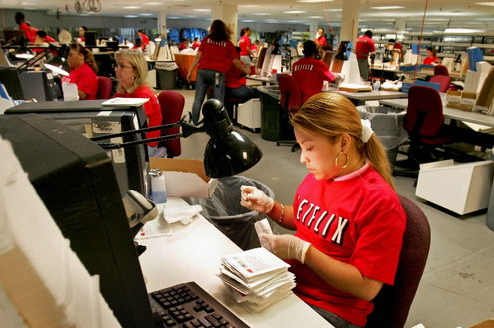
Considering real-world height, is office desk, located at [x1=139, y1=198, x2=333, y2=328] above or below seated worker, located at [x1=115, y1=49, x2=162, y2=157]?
below

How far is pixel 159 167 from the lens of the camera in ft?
6.81

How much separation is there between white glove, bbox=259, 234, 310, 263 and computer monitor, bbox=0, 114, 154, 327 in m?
0.76

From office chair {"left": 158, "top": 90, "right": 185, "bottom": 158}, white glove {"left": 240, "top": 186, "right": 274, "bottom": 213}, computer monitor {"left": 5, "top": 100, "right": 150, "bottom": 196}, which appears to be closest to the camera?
computer monitor {"left": 5, "top": 100, "right": 150, "bottom": 196}

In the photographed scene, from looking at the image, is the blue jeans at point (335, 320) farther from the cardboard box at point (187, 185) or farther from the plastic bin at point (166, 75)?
the plastic bin at point (166, 75)

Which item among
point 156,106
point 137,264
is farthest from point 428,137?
point 137,264

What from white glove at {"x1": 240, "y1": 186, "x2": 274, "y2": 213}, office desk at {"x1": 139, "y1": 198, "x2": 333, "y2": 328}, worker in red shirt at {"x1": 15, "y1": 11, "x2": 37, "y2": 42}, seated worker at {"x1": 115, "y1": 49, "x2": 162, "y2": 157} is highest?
worker in red shirt at {"x1": 15, "y1": 11, "x2": 37, "y2": 42}

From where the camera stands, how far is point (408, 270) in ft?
3.93

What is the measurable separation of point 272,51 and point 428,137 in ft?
10.3

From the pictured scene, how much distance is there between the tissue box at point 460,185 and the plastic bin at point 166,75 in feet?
24.0

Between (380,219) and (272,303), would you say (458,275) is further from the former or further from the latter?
(272,303)

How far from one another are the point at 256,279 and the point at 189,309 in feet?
0.66

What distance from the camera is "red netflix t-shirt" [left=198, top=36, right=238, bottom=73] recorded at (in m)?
5.45

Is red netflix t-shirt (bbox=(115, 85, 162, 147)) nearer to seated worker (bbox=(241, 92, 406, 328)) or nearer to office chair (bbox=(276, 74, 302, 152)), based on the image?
seated worker (bbox=(241, 92, 406, 328))

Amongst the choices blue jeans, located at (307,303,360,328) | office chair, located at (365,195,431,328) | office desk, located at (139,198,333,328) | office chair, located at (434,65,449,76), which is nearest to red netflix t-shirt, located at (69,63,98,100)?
office desk, located at (139,198,333,328)
